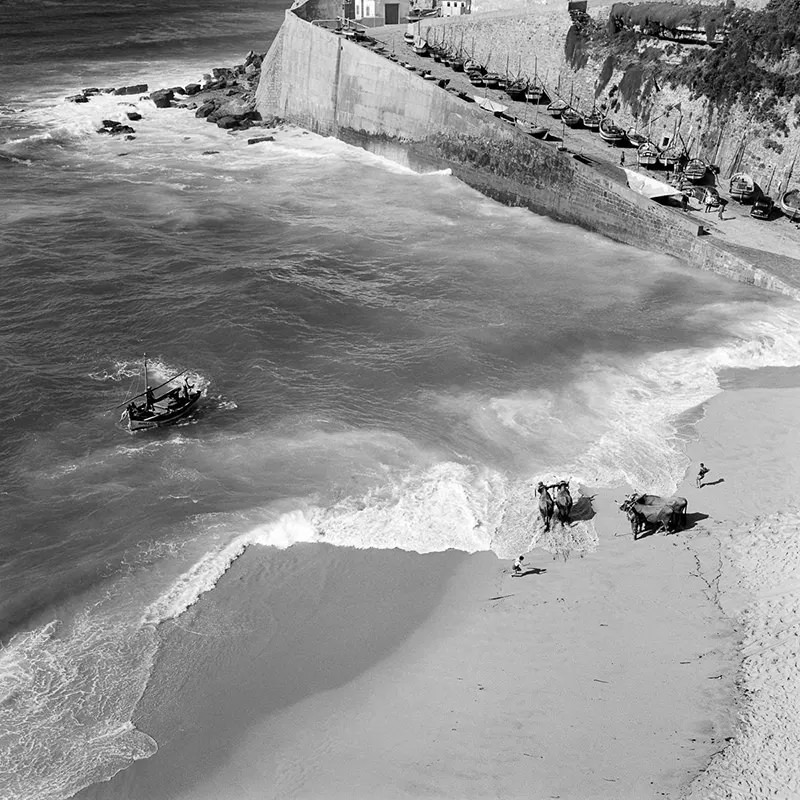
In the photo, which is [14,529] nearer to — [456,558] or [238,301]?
[456,558]

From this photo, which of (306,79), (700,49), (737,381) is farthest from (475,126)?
(737,381)

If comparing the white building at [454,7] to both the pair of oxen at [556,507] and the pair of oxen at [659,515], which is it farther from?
the pair of oxen at [659,515]

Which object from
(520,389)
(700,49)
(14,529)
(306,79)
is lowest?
(14,529)

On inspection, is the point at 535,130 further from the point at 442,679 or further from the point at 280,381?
the point at 442,679

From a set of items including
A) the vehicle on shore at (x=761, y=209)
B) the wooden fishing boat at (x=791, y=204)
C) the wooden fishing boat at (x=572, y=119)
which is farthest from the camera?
the wooden fishing boat at (x=572, y=119)

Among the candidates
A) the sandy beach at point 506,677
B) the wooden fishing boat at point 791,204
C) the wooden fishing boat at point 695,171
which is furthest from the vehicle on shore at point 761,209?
the sandy beach at point 506,677

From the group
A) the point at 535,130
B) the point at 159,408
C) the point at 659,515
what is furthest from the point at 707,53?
the point at 159,408

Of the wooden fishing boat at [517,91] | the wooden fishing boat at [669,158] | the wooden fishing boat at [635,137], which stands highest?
the wooden fishing boat at [517,91]
